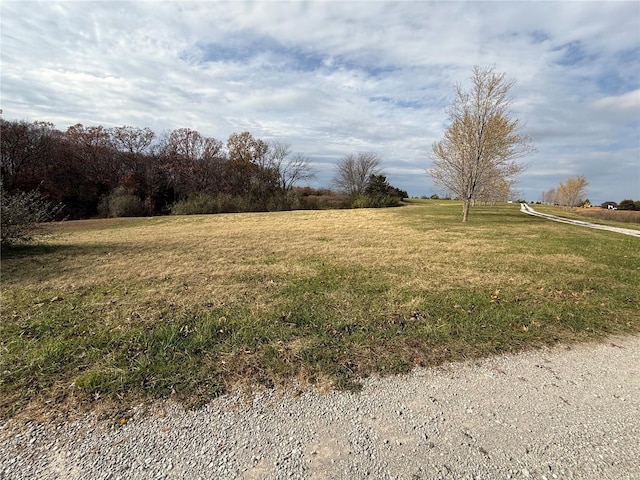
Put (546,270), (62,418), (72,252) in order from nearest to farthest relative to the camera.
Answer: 1. (62,418)
2. (546,270)
3. (72,252)

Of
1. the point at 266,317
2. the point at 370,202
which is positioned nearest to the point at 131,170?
the point at 370,202

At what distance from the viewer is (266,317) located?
13.7 feet

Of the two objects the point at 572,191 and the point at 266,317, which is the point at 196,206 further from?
the point at 572,191

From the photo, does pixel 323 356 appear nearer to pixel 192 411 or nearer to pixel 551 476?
pixel 192 411

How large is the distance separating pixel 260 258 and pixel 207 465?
20.7 ft

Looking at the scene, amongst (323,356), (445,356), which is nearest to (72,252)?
(323,356)

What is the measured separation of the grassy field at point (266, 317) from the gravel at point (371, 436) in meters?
0.27

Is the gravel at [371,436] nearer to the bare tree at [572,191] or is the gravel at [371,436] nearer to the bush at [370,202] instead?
the bush at [370,202]

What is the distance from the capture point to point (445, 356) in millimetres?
3223

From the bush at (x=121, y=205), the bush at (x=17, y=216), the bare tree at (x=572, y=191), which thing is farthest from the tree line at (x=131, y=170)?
the bare tree at (x=572, y=191)

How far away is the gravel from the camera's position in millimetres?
1896

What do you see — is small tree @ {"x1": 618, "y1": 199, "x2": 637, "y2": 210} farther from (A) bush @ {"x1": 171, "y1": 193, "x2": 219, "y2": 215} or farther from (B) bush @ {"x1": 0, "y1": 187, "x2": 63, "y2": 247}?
(B) bush @ {"x1": 0, "y1": 187, "x2": 63, "y2": 247}

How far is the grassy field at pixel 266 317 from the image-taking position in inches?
111

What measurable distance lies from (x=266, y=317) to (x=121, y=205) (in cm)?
3221
